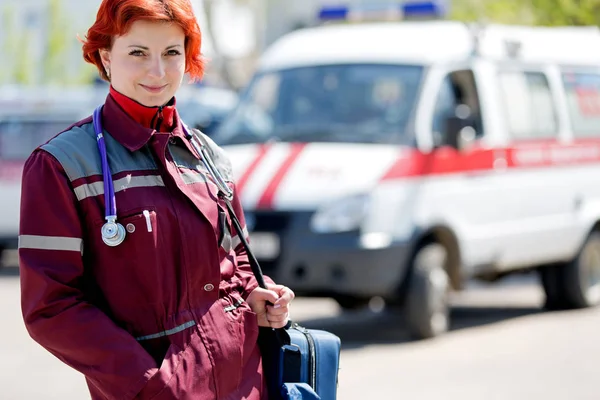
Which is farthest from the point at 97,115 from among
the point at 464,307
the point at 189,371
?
the point at 464,307

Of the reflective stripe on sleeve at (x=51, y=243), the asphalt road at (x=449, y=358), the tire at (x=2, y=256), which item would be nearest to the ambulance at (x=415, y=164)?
the asphalt road at (x=449, y=358)

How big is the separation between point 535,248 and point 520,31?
6.37ft

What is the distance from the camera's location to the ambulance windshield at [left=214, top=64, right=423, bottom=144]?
988 cm

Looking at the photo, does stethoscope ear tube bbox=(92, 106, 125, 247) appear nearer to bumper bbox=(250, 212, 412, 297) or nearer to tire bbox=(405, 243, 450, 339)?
bumper bbox=(250, 212, 412, 297)

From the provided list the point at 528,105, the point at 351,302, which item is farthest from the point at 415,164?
the point at 528,105

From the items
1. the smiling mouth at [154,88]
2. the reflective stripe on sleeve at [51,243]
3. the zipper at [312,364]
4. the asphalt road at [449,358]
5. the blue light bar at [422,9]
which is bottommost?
the asphalt road at [449,358]

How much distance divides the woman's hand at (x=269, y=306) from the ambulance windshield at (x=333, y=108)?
6.59m

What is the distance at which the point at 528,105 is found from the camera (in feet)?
36.9

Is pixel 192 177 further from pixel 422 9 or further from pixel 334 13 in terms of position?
pixel 334 13

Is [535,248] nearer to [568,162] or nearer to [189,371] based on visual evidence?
[568,162]

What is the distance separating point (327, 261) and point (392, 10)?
4.30 m

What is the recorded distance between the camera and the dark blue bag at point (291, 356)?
10.2ft

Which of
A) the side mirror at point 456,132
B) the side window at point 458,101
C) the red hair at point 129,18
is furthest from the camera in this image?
the side window at point 458,101

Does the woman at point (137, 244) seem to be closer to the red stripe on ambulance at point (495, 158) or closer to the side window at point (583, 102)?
the red stripe on ambulance at point (495, 158)
